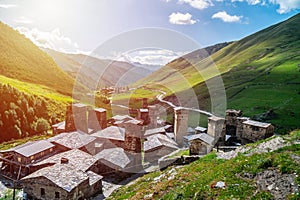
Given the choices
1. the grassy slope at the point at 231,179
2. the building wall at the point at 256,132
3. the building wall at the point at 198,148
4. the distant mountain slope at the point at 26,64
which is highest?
the distant mountain slope at the point at 26,64

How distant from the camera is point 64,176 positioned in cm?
3197

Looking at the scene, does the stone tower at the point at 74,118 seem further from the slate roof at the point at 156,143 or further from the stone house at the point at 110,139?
the slate roof at the point at 156,143

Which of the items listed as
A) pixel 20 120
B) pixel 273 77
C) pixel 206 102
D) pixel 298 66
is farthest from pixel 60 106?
pixel 298 66

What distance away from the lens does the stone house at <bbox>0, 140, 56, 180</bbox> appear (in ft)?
132

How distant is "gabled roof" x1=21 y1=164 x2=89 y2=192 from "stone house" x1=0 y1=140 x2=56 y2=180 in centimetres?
857

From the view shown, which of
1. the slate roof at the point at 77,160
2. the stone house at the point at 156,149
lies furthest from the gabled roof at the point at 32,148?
the stone house at the point at 156,149

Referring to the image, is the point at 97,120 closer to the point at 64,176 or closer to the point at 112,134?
the point at 112,134

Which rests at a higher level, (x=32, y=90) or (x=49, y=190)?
(x=32, y=90)

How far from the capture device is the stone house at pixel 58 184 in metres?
30.6

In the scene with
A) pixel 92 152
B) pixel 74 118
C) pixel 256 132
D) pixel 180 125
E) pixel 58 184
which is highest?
pixel 74 118

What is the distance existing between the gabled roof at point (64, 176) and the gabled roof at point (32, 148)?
9.76 m

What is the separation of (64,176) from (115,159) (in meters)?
11.8

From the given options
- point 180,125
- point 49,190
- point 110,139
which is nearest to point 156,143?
point 110,139

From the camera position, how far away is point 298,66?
472 feet
